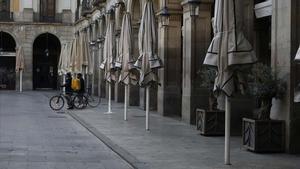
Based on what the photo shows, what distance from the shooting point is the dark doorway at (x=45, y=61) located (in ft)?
200

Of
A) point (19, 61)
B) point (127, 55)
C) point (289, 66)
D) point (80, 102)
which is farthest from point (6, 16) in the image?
point (289, 66)

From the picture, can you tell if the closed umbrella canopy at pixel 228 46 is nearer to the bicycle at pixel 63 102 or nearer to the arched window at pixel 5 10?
the bicycle at pixel 63 102

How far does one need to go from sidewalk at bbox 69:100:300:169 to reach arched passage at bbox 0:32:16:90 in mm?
40439

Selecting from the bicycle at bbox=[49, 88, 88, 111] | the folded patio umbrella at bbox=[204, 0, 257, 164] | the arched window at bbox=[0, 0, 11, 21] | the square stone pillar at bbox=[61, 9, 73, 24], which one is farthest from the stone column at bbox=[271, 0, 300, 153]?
the arched window at bbox=[0, 0, 11, 21]

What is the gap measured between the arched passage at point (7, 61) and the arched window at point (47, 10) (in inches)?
156

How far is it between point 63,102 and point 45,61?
3447 centimetres

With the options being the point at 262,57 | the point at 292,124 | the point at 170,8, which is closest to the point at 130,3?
the point at 170,8

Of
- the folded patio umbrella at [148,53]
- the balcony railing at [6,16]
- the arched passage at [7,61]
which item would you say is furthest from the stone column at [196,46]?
the arched passage at [7,61]

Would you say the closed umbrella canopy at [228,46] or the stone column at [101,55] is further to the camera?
the stone column at [101,55]

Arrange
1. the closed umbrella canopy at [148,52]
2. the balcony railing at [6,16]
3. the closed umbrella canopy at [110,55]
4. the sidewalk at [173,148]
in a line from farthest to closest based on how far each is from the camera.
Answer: the balcony railing at [6,16] → the closed umbrella canopy at [110,55] → the closed umbrella canopy at [148,52] → the sidewalk at [173,148]

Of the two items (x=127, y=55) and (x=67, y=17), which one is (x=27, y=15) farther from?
(x=127, y=55)

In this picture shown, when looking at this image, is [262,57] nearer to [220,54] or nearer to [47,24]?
[220,54]

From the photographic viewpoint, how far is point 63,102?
27.8 m

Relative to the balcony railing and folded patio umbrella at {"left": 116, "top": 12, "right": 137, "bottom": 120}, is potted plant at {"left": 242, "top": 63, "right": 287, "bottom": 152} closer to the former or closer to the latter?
folded patio umbrella at {"left": 116, "top": 12, "right": 137, "bottom": 120}
